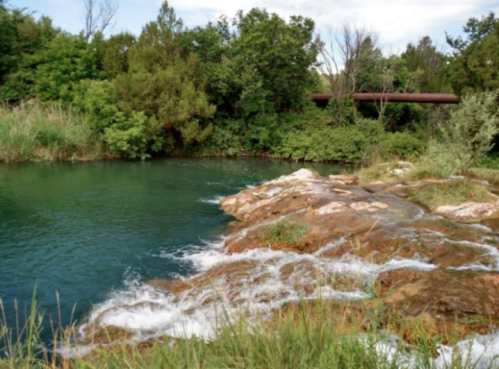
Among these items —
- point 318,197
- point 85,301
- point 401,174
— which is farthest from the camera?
point 401,174

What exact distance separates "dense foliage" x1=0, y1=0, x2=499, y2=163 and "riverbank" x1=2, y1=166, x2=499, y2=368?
14.0 m

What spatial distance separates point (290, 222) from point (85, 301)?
4.38 metres

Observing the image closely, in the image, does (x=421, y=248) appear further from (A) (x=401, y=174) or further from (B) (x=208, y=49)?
(B) (x=208, y=49)

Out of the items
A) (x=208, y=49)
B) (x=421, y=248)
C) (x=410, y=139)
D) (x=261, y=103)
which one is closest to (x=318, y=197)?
(x=421, y=248)

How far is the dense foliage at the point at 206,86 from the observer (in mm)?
24016

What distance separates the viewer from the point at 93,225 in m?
10.9

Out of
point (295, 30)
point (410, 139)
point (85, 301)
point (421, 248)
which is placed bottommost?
point (85, 301)

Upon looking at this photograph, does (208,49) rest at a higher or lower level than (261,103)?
higher

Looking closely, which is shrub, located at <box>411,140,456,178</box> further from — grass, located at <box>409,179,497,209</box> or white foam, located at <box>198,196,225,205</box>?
white foam, located at <box>198,196,225,205</box>

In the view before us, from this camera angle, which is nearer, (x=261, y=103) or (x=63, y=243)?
(x=63, y=243)

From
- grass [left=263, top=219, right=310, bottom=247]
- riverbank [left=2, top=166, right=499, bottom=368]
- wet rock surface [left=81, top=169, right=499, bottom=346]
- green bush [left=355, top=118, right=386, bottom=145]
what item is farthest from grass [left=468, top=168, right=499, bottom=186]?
green bush [left=355, top=118, right=386, bottom=145]

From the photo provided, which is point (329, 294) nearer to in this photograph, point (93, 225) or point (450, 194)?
point (450, 194)

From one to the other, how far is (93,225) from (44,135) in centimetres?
1330

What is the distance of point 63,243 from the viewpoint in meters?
9.52
